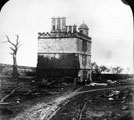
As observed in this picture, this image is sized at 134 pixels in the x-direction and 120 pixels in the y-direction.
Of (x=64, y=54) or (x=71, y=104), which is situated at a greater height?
(x=64, y=54)

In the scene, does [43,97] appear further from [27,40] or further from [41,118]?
[27,40]

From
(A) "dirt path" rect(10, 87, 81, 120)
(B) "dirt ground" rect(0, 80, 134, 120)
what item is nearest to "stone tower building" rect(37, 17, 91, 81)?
(B) "dirt ground" rect(0, 80, 134, 120)

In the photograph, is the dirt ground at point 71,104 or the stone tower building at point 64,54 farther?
the stone tower building at point 64,54

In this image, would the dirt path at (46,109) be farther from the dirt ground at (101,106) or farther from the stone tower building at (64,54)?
the stone tower building at (64,54)

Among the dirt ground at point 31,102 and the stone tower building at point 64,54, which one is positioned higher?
the stone tower building at point 64,54

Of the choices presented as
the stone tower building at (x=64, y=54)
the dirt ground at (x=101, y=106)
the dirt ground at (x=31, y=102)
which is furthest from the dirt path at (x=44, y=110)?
the stone tower building at (x=64, y=54)

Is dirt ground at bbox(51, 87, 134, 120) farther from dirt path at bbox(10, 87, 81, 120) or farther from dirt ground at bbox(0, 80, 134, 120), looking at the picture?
dirt path at bbox(10, 87, 81, 120)

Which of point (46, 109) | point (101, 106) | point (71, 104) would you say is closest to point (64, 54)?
point (71, 104)

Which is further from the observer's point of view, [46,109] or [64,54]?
[64,54]

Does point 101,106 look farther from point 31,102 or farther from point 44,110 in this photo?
point 31,102
